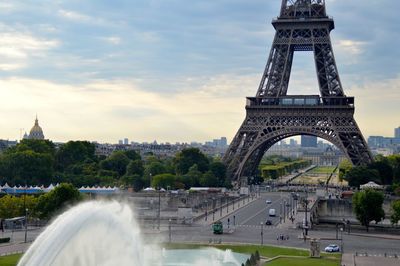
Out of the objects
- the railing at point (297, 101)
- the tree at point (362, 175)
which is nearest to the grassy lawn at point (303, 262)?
the tree at point (362, 175)

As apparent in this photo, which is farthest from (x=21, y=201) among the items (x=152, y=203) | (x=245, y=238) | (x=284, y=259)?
(x=284, y=259)

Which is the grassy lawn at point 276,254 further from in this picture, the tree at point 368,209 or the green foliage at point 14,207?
the green foliage at point 14,207

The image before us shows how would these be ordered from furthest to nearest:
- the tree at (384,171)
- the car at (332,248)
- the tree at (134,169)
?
the tree at (134,169) < the tree at (384,171) < the car at (332,248)

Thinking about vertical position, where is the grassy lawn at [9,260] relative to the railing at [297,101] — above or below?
below

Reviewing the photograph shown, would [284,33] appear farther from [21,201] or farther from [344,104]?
[21,201]

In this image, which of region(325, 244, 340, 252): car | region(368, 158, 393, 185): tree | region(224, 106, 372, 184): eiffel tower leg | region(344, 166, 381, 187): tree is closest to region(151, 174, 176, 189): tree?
region(224, 106, 372, 184): eiffel tower leg

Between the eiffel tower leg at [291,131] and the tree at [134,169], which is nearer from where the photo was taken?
the eiffel tower leg at [291,131]

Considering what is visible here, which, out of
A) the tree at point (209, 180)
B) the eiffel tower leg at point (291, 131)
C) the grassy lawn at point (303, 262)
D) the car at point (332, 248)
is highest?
the eiffel tower leg at point (291, 131)

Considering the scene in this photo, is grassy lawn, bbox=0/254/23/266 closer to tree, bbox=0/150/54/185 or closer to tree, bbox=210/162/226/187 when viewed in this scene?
tree, bbox=0/150/54/185
